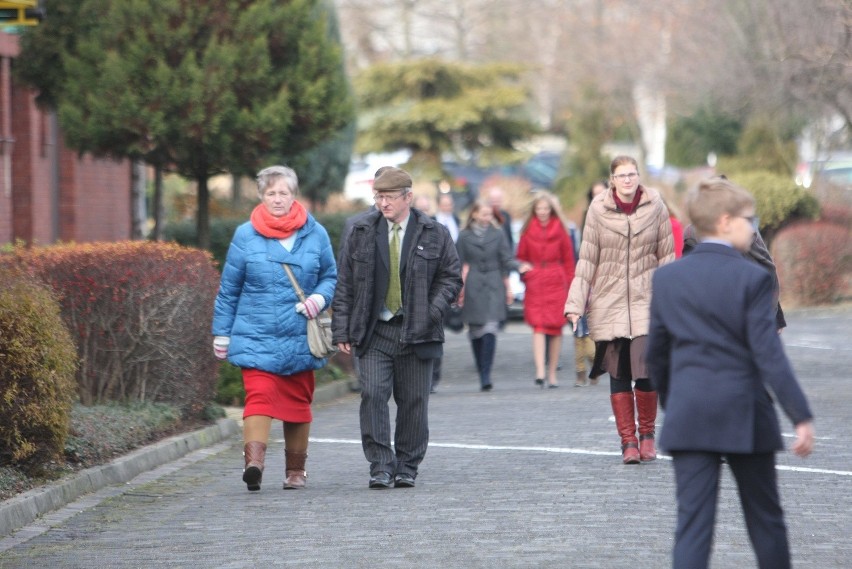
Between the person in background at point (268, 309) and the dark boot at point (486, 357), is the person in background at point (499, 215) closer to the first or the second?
the dark boot at point (486, 357)

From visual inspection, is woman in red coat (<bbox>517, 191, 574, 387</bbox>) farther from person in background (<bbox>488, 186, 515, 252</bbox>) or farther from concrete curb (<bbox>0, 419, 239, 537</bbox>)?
concrete curb (<bbox>0, 419, 239, 537</bbox>)

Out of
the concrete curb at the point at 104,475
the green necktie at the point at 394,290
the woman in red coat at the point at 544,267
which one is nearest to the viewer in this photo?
the concrete curb at the point at 104,475

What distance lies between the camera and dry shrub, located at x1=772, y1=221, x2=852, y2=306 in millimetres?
22750

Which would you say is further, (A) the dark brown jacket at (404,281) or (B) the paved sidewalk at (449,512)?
(A) the dark brown jacket at (404,281)

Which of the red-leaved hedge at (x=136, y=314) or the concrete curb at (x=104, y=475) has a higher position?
the red-leaved hedge at (x=136, y=314)

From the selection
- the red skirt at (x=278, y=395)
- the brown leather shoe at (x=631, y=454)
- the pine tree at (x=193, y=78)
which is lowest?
the brown leather shoe at (x=631, y=454)

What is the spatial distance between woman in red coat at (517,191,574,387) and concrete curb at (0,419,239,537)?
3777 millimetres

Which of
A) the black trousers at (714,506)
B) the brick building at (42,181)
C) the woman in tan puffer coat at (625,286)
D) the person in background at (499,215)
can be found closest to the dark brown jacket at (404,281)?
the woman in tan puffer coat at (625,286)

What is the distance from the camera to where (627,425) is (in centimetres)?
913

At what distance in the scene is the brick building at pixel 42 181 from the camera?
56.1ft

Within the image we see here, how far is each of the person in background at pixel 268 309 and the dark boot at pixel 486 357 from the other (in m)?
6.11

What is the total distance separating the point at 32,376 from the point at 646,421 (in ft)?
12.0

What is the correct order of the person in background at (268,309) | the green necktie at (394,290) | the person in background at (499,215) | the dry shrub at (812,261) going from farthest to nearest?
1. the dry shrub at (812,261)
2. the person in background at (499,215)
3. the green necktie at (394,290)
4. the person in background at (268,309)

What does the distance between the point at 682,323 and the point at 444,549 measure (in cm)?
200
